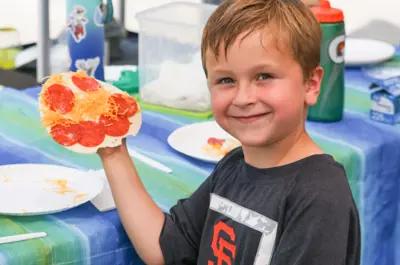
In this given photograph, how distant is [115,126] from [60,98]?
9 cm

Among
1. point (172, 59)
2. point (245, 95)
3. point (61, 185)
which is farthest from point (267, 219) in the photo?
point (172, 59)

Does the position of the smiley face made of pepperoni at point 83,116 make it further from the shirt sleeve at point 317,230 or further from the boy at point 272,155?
the shirt sleeve at point 317,230

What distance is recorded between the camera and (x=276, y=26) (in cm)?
102

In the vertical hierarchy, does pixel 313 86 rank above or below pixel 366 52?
above

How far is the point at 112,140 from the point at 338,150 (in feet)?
1.67

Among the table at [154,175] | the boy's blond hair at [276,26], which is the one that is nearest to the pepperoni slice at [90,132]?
the table at [154,175]

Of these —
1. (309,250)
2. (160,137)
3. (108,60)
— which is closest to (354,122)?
(160,137)

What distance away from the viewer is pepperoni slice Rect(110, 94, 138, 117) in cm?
118

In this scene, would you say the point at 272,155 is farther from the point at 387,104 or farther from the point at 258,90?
the point at 387,104

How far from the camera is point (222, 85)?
1062 millimetres

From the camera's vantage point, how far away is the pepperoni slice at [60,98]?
1.16 metres

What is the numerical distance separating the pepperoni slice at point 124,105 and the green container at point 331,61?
542mm

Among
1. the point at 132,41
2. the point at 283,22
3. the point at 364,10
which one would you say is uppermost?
the point at 283,22

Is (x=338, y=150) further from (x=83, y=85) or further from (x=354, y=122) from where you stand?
(x=83, y=85)
